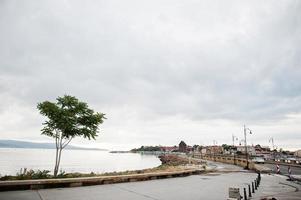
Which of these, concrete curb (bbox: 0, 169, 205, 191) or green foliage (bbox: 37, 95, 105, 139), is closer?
concrete curb (bbox: 0, 169, 205, 191)

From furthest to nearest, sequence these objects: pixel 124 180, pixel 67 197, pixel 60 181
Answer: pixel 124 180 → pixel 60 181 → pixel 67 197

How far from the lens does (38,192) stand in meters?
12.7

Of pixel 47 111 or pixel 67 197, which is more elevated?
pixel 47 111

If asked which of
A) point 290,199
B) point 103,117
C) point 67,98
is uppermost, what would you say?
point 67,98

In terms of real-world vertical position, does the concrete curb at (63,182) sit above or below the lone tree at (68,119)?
below

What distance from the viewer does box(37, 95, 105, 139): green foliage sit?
21.4 meters

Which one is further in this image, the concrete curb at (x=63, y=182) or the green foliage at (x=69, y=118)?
the green foliage at (x=69, y=118)

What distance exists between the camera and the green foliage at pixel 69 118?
21.4 meters

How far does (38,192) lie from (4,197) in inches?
74.6

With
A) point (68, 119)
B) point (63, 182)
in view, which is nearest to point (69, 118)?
point (68, 119)

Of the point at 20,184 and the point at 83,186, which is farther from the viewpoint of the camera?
the point at 83,186

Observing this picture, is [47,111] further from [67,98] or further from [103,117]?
[103,117]

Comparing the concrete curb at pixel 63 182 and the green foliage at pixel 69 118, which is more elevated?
the green foliage at pixel 69 118

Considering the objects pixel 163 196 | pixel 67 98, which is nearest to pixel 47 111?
pixel 67 98
